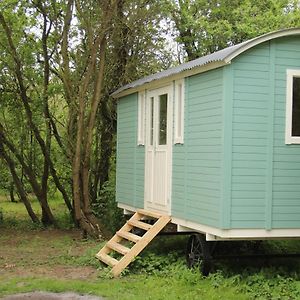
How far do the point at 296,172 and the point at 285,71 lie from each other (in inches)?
56.2

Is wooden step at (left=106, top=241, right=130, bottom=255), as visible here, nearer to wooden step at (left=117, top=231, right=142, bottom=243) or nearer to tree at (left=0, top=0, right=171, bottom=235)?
wooden step at (left=117, top=231, right=142, bottom=243)

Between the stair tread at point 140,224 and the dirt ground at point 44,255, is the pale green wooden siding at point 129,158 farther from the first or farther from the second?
the dirt ground at point 44,255

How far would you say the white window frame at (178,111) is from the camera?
9.27 meters

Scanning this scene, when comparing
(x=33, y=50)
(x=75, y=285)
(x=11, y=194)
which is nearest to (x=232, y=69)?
(x=75, y=285)

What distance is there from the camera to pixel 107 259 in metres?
9.33

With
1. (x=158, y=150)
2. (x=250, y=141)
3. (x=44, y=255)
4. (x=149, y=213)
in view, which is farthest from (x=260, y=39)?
(x=44, y=255)

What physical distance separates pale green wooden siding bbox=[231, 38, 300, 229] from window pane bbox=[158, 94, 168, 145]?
98.7 inches

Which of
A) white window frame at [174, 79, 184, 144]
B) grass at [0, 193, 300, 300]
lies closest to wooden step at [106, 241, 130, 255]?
grass at [0, 193, 300, 300]

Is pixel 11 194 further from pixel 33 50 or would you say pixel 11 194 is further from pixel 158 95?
pixel 158 95

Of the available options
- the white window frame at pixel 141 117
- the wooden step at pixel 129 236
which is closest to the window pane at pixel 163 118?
the white window frame at pixel 141 117

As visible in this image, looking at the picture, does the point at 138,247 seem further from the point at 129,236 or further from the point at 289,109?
the point at 289,109

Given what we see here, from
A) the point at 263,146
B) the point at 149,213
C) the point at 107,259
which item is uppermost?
the point at 263,146

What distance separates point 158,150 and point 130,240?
5.69ft

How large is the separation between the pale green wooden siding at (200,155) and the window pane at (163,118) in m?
0.67
